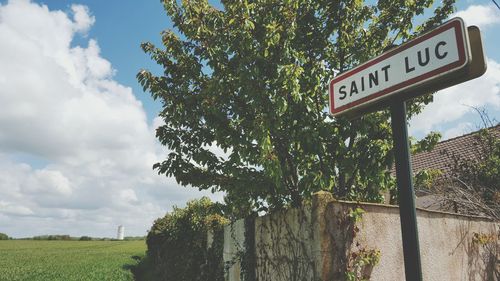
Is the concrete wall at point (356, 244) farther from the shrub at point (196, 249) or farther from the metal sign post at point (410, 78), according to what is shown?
the metal sign post at point (410, 78)

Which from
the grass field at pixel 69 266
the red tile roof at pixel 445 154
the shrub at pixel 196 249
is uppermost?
the red tile roof at pixel 445 154

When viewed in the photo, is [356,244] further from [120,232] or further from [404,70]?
[120,232]

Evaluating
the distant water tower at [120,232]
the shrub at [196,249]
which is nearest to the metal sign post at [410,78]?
the shrub at [196,249]

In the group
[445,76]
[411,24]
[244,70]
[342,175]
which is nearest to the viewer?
[445,76]

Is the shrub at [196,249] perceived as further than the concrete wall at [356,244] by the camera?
Yes

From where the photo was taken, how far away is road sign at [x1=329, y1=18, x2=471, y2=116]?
188 cm

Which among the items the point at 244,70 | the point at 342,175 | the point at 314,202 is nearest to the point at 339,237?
the point at 314,202

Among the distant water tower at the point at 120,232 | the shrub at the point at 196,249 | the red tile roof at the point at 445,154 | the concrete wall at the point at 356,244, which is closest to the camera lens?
the concrete wall at the point at 356,244

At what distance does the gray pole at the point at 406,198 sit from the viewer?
188 cm

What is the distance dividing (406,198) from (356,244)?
10.3ft

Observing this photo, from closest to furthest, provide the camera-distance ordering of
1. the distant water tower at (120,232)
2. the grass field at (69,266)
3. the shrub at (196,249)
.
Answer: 1. the shrub at (196,249)
2. the grass field at (69,266)
3. the distant water tower at (120,232)

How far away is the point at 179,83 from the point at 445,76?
215 inches

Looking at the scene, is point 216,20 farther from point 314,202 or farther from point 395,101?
point 395,101

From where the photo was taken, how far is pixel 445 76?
1890 millimetres
